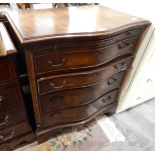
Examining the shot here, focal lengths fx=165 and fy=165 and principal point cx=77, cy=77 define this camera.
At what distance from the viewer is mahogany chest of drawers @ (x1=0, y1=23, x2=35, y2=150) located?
770mm

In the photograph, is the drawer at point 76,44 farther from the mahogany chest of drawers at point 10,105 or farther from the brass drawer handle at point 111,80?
the brass drawer handle at point 111,80

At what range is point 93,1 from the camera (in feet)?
4.35

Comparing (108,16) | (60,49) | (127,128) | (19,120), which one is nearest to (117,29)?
(108,16)

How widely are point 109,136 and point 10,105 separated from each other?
90cm

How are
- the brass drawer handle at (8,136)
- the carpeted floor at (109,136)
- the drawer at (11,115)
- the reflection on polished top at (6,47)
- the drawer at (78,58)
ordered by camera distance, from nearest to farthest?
1. the reflection on polished top at (6,47)
2. the drawer at (78,58)
3. the drawer at (11,115)
4. the brass drawer handle at (8,136)
5. the carpeted floor at (109,136)

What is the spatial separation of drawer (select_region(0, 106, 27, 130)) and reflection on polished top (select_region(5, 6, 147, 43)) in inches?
19.1

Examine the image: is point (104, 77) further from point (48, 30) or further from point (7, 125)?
point (7, 125)

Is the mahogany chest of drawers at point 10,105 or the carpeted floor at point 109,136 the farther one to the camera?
the carpeted floor at point 109,136

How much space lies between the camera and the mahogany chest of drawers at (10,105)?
2.53 feet

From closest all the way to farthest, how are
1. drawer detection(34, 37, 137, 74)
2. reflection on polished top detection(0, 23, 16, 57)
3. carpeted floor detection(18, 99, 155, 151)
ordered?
reflection on polished top detection(0, 23, 16, 57) < drawer detection(34, 37, 137, 74) < carpeted floor detection(18, 99, 155, 151)

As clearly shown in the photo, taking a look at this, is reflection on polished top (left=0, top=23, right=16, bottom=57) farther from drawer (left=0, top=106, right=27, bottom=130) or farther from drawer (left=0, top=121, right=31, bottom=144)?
drawer (left=0, top=121, right=31, bottom=144)

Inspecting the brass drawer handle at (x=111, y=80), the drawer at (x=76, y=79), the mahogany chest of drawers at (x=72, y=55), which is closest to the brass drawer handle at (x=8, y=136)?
the mahogany chest of drawers at (x=72, y=55)

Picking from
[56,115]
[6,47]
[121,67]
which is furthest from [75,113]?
[6,47]

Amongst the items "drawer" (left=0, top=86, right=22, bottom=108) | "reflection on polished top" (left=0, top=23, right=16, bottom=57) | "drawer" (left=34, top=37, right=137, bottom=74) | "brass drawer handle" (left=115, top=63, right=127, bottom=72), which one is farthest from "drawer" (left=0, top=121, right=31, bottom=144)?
"brass drawer handle" (left=115, top=63, right=127, bottom=72)
